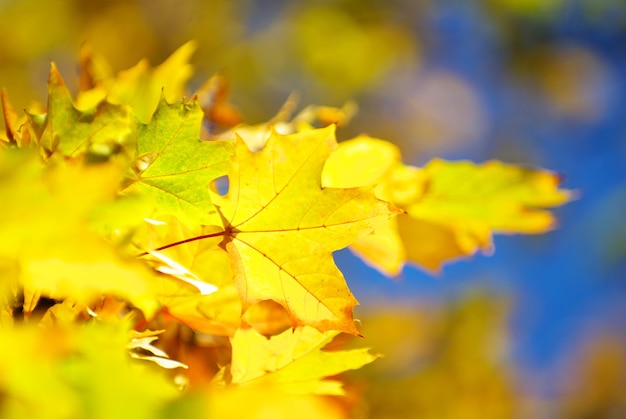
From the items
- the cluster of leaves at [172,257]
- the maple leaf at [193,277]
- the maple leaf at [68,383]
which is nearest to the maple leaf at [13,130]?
the cluster of leaves at [172,257]

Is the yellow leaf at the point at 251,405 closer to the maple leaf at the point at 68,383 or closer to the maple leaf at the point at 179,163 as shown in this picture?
the maple leaf at the point at 68,383

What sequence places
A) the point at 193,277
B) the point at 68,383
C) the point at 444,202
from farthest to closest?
the point at 444,202, the point at 193,277, the point at 68,383

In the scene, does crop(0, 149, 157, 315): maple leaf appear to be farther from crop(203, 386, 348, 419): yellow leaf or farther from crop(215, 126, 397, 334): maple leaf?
crop(215, 126, 397, 334): maple leaf

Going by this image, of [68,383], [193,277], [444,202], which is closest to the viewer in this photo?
[68,383]

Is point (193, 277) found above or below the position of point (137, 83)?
below

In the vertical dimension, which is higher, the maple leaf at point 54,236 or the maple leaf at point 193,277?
the maple leaf at point 193,277

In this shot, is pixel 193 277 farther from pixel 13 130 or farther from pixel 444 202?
pixel 444 202

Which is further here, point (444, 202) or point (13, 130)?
point (444, 202)

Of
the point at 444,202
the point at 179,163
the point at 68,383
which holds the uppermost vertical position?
the point at 444,202

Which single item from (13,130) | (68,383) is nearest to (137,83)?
(13,130)
